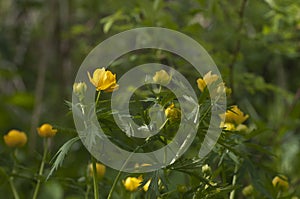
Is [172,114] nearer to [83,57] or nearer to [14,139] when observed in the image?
[14,139]

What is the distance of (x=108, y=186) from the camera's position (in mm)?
941

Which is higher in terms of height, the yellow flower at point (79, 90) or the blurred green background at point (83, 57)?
the yellow flower at point (79, 90)

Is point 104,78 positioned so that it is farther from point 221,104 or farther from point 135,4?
point 135,4

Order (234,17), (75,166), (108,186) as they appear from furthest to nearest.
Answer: (75,166) → (234,17) → (108,186)

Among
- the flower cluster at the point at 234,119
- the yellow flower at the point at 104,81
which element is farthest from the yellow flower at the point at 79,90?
the flower cluster at the point at 234,119

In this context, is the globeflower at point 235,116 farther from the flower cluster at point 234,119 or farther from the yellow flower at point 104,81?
the yellow flower at point 104,81

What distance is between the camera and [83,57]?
101 inches

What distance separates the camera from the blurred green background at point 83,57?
5.62 ft

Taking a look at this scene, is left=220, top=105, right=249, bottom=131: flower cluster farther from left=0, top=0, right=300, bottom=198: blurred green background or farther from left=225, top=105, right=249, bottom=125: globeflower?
left=0, top=0, right=300, bottom=198: blurred green background

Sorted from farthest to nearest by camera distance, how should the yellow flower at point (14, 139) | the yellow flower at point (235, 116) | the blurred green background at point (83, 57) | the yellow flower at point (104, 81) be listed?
the blurred green background at point (83, 57)
the yellow flower at point (14, 139)
the yellow flower at point (235, 116)
the yellow flower at point (104, 81)

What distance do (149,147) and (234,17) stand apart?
812 millimetres

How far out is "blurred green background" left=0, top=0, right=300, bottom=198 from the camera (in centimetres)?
171

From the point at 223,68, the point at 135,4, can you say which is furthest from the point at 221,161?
the point at 135,4

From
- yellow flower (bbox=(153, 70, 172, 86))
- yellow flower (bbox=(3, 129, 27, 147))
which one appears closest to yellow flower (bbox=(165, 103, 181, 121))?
yellow flower (bbox=(153, 70, 172, 86))
